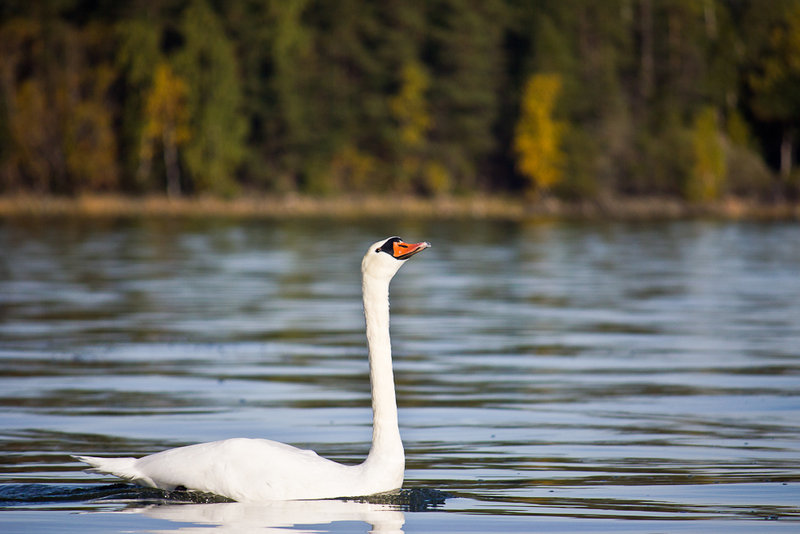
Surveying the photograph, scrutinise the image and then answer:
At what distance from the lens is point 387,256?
908 cm

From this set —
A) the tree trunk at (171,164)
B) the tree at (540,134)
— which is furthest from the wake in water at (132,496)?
the tree at (540,134)

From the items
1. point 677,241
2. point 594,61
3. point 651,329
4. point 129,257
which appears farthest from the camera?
point 594,61

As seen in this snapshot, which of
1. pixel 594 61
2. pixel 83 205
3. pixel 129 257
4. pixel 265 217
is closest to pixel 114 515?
Result: pixel 129 257

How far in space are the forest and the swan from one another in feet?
236

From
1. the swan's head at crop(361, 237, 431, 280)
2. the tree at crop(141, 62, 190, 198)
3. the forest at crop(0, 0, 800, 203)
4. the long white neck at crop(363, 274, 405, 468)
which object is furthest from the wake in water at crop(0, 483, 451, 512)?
the forest at crop(0, 0, 800, 203)

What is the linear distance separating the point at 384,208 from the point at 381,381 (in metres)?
72.8

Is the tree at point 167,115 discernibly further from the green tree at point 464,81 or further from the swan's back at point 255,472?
the swan's back at point 255,472

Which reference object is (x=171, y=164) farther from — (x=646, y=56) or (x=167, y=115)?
(x=646, y=56)

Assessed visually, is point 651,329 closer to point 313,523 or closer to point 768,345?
point 768,345

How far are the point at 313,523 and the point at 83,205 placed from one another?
70.4m

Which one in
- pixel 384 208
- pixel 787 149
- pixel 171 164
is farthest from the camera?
pixel 787 149

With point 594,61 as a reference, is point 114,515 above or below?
below

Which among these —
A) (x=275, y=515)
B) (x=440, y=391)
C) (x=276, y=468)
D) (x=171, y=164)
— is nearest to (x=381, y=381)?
(x=276, y=468)

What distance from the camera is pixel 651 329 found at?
2161cm
